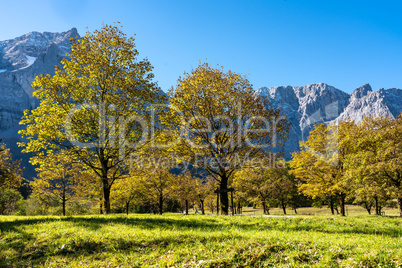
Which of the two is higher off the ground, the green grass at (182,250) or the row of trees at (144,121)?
the row of trees at (144,121)

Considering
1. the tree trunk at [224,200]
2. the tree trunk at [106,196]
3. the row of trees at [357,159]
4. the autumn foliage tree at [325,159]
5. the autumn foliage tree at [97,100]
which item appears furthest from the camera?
the autumn foliage tree at [325,159]

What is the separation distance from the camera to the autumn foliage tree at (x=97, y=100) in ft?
54.3

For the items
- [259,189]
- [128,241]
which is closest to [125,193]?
[259,189]

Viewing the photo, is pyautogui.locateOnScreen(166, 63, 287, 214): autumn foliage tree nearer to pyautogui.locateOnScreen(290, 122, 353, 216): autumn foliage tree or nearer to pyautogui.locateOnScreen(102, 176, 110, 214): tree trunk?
pyautogui.locateOnScreen(102, 176, 110, 214): tree trunk

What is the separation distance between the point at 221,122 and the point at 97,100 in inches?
389

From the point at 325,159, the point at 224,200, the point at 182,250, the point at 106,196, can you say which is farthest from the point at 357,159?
the point at 106,196

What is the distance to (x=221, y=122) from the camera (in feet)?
62.5

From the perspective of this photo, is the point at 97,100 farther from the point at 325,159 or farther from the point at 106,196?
the point at 325,159

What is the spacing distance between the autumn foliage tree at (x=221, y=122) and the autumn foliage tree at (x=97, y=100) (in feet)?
9.22

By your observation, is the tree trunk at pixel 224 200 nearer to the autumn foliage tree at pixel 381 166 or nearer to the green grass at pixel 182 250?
the green grass at pixel 182 250

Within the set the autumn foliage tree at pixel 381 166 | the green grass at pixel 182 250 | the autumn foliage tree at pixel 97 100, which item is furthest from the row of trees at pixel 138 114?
the green grass at pixel 182 250

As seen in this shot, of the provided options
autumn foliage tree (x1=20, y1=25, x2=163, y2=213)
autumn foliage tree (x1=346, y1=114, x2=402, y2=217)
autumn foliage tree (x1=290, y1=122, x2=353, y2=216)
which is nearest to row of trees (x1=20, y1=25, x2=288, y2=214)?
autumn foliage tree (x1=20, y1=25, x2=163, y2=213)

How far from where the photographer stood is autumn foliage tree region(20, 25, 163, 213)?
54.3ft

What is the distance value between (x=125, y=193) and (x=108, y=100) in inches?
1109
